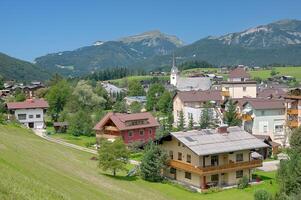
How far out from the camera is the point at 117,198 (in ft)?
90.9

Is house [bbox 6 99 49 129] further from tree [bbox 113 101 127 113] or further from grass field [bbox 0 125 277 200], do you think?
grass field [bbox 0 125 277 200]

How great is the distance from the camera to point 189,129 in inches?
2549

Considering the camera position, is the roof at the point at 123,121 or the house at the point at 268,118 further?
the roof at the point at 123,121

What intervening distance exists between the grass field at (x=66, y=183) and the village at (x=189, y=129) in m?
1.73

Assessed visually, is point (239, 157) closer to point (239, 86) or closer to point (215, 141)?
point (215, 141)

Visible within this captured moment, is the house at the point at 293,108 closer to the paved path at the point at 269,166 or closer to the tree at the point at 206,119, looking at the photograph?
the paved path at the point at 269,166

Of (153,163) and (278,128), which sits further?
(278,128)

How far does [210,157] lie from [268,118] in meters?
26.4

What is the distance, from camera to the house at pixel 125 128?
63.7 metres

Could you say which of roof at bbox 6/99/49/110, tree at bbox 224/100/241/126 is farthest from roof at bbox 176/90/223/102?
roof at bbox 6/99/49/110

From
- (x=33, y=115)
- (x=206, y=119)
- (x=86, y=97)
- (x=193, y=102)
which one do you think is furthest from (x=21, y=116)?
(x=206, y=119)

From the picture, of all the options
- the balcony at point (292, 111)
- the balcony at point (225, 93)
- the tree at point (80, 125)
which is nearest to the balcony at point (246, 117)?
the balcony at point (292, 111)

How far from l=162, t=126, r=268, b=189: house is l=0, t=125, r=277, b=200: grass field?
1920 mm

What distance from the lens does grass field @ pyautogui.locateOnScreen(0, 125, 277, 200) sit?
18.0 meters
